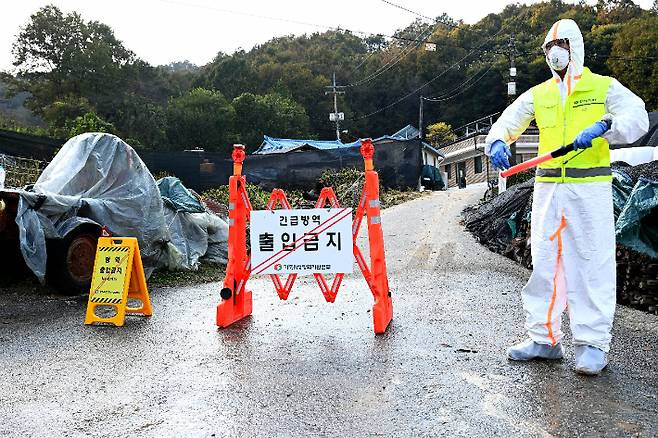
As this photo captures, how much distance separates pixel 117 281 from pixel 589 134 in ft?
15.4

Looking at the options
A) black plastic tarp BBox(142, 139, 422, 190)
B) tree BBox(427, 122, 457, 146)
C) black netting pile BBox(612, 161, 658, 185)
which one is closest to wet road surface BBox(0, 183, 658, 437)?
black netting pile BBox(612, 161, 658, 185)

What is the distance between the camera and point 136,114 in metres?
45.5

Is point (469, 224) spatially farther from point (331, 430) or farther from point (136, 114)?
point (136, 114)

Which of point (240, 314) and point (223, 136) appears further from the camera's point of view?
point (223, 136)

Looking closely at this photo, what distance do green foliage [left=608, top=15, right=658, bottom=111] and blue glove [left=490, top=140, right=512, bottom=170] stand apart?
40.9 meters

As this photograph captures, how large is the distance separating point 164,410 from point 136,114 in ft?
148

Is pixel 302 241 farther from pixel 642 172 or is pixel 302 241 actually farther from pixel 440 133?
pixel 440 133

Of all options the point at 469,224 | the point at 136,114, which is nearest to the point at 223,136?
the point at 136,114

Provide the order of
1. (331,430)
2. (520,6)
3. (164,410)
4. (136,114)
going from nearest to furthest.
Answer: (331,430), (164,410), (136,114), (520,6)

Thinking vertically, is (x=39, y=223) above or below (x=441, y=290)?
above

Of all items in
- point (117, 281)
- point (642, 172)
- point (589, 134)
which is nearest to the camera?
point (589, 134)

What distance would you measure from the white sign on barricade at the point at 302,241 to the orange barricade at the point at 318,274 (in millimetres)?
130

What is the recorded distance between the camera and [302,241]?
5547 millimetres

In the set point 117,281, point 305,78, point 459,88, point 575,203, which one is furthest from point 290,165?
point 459,88
